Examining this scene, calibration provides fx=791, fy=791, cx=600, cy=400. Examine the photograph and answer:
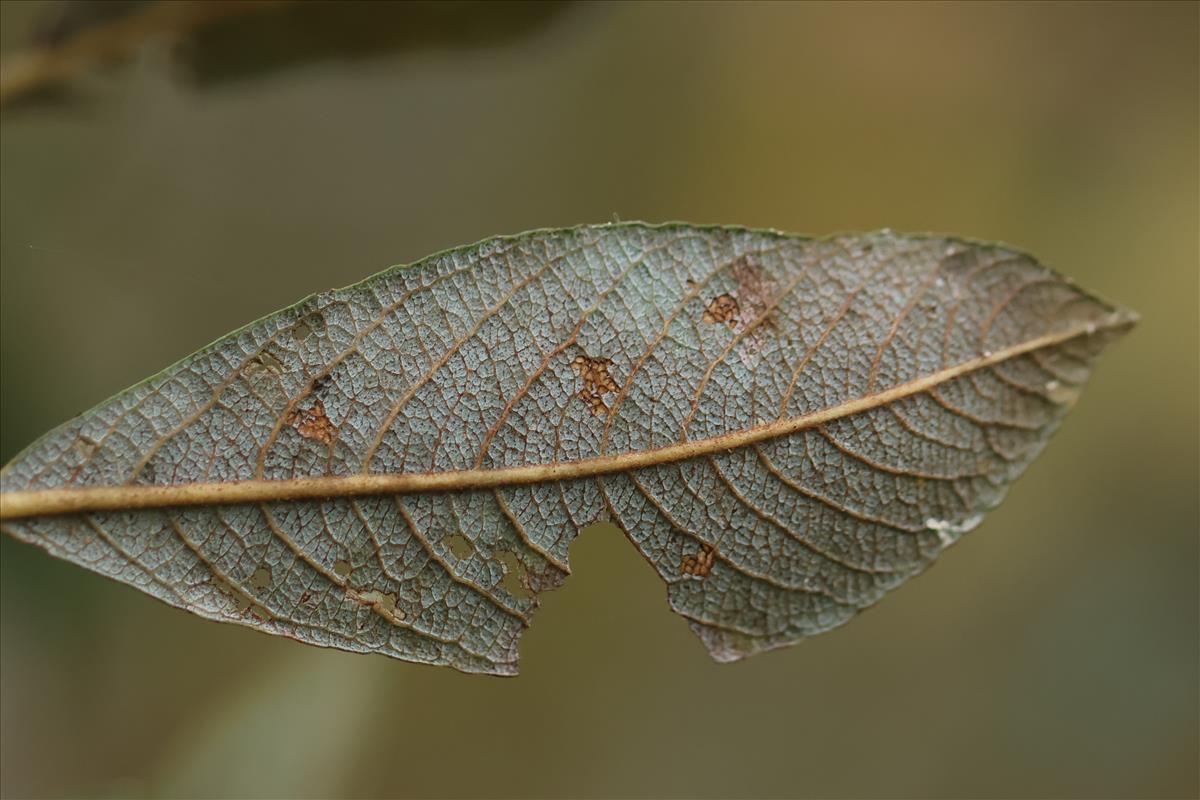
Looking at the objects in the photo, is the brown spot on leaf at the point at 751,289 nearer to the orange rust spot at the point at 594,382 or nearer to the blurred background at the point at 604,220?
the orange rust spot at the point at 594,382

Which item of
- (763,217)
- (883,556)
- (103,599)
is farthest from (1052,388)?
(103,599)

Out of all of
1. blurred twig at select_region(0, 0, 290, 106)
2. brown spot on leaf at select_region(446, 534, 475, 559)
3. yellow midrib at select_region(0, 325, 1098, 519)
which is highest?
blurred twig at select_region(0, 0, 290, 106)

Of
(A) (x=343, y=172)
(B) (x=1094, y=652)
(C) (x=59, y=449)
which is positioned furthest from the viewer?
(B) (x=1094, y=652)

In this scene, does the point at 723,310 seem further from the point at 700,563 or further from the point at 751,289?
the point at 700,563

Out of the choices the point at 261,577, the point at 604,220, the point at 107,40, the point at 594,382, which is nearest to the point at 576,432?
the point at 594,382

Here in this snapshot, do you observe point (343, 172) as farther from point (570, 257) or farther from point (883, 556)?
point (883, 556)

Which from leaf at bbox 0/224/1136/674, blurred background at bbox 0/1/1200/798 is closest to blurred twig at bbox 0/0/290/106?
blurred background at bbox 0/1/1200/798

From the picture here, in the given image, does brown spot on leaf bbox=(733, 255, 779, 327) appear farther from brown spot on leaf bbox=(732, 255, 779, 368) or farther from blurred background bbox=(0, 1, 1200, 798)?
blurred background bbox=(0, 1, 1200, 798)

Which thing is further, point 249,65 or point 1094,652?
point 1094,652
